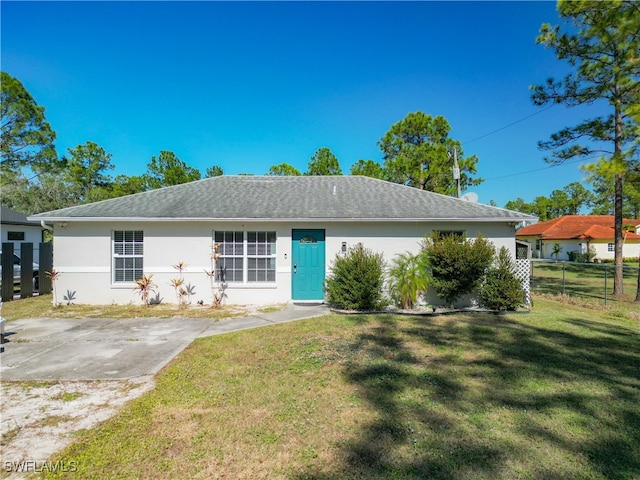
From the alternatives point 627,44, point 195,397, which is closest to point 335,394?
point 195,397

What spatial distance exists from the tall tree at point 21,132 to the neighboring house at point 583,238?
47.9 meters

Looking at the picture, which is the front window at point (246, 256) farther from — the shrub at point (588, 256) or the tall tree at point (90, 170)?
the shrub at point (588, 256)

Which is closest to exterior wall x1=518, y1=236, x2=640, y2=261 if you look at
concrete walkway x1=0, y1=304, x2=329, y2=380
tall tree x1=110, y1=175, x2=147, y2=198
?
concrete walkway x1=0, y1=304, x2=329, y2=380

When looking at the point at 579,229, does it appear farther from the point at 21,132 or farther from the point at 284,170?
the point at 21,132

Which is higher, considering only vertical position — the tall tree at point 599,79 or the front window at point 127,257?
the tall tree at point 599,79

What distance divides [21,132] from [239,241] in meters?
22.4

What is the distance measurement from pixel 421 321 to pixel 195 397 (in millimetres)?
5909

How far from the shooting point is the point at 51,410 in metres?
3.74

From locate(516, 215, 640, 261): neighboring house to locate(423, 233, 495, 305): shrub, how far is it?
30462mm

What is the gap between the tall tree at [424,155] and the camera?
25625mm

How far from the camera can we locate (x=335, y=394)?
4.19m

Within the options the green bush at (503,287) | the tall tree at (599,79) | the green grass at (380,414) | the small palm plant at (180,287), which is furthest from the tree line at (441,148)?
the small palm plant at (180,287)

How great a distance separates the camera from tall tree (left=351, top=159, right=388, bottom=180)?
2855 cm

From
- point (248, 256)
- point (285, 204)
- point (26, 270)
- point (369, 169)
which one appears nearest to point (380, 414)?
point (248, 256)
